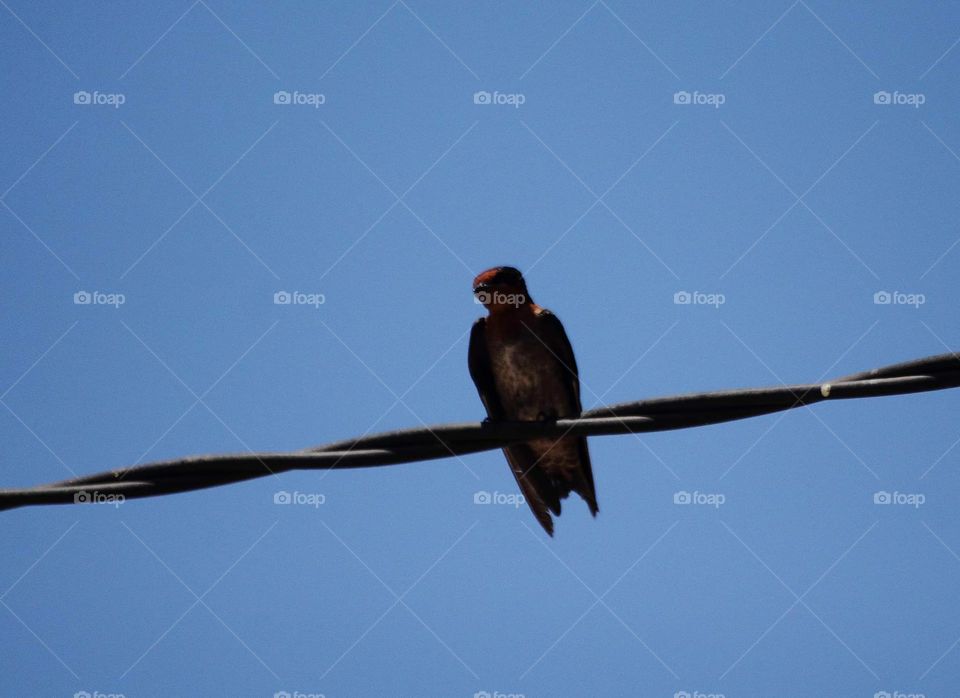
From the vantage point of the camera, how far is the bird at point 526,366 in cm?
745

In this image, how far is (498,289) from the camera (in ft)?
24.9

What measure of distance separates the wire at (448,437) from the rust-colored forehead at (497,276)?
326cm

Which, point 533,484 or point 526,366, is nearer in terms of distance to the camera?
point 533,484

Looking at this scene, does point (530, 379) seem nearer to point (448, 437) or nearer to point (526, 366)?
point (526, 366)

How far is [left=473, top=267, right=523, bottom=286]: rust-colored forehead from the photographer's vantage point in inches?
298

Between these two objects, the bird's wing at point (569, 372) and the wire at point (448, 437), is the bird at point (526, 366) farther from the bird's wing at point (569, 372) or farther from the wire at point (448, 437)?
the wire at point (448, 437)

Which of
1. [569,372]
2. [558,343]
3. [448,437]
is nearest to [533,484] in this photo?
[569,372]

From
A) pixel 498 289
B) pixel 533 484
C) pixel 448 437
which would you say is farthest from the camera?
pixel 498 289

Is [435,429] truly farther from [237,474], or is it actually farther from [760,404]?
[760,404]

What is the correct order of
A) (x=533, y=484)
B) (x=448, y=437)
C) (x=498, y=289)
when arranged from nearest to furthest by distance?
(x=448, y=437) < (x=533, y=484) < (x=498, y=289)

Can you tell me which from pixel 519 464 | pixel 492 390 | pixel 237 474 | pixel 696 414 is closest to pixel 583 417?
Result: pixel 696 414

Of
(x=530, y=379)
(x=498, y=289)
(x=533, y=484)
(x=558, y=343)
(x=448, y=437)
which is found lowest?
(x=448, y=437)

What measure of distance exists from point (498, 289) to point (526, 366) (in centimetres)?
54

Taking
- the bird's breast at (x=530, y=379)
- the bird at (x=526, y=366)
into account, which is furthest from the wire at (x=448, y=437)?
the bird's breast at (x=530, y=379)
